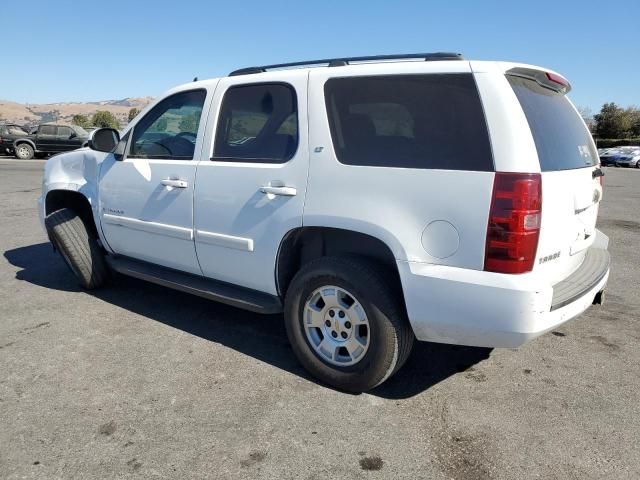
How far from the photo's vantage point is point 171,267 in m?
4.09

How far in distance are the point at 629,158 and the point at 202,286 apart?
3791 centimetres

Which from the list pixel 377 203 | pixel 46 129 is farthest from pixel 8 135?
pixel 377 203

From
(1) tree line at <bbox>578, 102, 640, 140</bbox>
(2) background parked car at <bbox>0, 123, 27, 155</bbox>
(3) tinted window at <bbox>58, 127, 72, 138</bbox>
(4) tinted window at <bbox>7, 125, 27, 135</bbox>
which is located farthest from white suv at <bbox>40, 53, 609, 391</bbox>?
(1) tree line at <bbox>578, 102, 640, 140</bbox>

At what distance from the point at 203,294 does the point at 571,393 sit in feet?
8.38

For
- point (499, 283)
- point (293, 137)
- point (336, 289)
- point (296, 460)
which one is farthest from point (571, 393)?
point (293, 137)

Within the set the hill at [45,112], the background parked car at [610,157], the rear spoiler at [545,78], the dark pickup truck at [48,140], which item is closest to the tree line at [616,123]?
the background parked car at [610,157]

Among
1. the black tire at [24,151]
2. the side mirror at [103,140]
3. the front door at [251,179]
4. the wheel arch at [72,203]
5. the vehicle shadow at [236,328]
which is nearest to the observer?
the front door at [251,179]

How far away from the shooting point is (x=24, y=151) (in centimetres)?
2262

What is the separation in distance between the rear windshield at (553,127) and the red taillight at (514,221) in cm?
18

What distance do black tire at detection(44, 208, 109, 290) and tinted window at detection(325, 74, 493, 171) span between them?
2903 millimetres

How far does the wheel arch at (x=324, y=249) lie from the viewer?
3047 mm

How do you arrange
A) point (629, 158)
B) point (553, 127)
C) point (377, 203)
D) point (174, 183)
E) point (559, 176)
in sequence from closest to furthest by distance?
1. point (559, 176)
2. point (377, 203)
3. point (553, 127)
4. point (174, 183)
5. point (629, 158)

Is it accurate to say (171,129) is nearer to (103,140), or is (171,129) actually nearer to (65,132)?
(103,140)

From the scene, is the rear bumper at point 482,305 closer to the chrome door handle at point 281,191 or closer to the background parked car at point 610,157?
the chrome door handle at point 281,191
